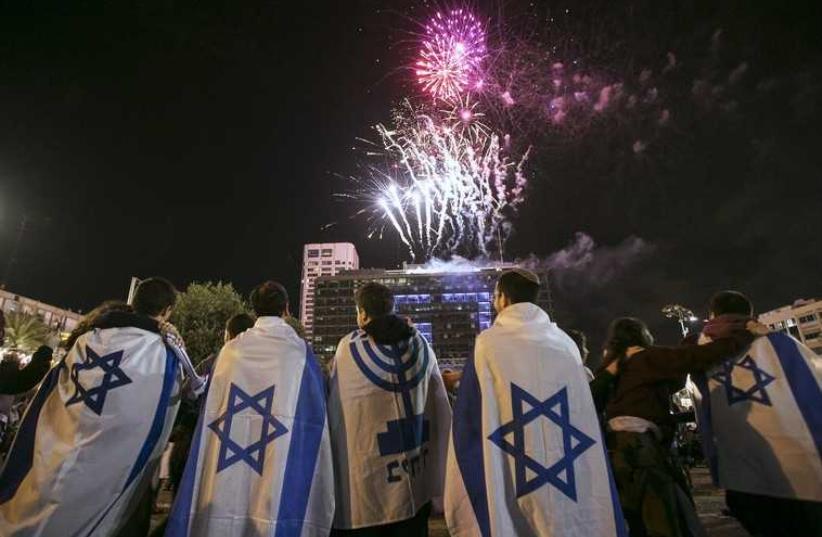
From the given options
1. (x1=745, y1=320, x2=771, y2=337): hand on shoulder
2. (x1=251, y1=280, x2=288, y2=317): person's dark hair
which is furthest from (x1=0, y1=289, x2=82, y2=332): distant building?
(x1=745, y1=320, x2=771, y2=337): hand on shoulder

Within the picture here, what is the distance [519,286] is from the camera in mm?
3139

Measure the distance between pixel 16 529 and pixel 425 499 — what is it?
2467 millimetres

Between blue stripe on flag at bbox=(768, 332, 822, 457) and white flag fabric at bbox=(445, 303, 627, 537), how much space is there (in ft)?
5.42

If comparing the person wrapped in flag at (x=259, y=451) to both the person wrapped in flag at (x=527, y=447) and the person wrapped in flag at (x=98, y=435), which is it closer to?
the person wrapped in flag at (x=98, y=435)

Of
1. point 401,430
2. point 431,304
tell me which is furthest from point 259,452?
point 431,304

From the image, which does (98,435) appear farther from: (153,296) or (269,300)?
(269,300)

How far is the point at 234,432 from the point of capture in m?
2.81

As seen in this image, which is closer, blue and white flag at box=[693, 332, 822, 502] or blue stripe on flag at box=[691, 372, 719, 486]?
blue and white flag at box=[693, 332, 822, 502]

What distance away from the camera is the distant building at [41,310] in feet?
231

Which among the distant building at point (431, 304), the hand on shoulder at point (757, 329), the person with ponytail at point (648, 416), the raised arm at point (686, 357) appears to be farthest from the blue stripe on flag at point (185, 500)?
the distant building at point (431, 304)

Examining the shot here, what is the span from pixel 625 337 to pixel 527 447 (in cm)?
162

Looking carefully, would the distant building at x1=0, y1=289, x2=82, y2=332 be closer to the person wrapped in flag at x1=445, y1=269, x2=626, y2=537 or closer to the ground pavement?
the ground pavement

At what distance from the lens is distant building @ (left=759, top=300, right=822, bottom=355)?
67.6m

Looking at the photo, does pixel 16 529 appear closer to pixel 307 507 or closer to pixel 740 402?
pixel 307 507
